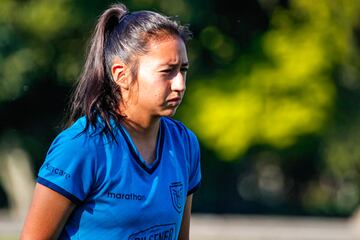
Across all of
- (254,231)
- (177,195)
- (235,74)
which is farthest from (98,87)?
(235,74)

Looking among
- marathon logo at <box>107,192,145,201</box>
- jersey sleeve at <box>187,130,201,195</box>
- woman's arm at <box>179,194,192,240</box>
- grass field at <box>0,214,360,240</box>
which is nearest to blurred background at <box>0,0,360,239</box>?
grass field at <box>0,214,360,240</box>

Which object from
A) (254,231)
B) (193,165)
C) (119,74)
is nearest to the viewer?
(119,74)

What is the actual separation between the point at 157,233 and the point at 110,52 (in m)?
0.71

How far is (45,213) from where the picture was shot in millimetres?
3379

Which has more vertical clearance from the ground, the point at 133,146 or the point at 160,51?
the point at 160,51

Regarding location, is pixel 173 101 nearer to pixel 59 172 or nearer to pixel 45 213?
pixel 59 172

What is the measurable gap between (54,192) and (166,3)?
16.3 meters

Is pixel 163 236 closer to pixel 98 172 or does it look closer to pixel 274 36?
pixel 98 172

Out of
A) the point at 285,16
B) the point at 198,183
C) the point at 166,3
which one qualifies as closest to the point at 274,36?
the point at 285,16

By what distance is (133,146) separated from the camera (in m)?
3.56

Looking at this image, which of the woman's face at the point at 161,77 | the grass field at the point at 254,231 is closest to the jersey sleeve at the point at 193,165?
the woman's face at the point at 161,77

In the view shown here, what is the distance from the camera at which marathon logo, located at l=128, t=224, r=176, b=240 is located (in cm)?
349

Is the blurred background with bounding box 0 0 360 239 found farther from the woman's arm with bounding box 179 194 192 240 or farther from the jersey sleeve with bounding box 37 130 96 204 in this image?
the jersey sleeve with bounding box 37 130 96 204

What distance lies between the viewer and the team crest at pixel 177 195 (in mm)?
3615
